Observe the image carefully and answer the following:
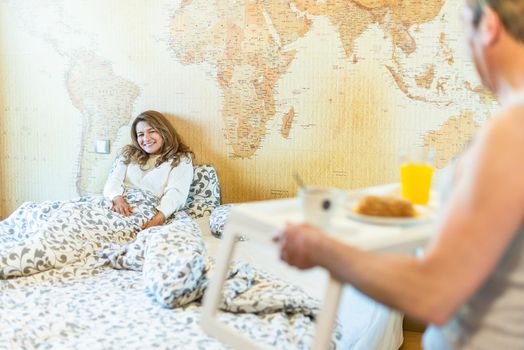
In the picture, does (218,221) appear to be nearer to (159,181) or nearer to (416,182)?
(159,181)

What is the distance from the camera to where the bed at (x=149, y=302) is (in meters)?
1.72

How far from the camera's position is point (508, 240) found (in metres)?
0.78

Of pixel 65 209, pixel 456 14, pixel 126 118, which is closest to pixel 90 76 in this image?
pixel 126 118

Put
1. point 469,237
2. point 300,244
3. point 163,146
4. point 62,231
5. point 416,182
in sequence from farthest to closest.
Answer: point 163,146
point 62,231
point 416,182
point 300,244
point 469,237

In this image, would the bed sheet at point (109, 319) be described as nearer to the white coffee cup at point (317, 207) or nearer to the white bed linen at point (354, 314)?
the white bed linen at point (354, 314)

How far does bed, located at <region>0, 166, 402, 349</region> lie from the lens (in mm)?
1724

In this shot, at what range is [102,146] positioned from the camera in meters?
3.63

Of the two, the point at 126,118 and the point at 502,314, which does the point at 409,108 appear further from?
the point at 502,314

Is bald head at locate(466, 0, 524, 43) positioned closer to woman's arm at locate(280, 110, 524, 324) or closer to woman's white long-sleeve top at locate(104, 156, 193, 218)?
woman's arm at locate(280, 110, 524, 324)

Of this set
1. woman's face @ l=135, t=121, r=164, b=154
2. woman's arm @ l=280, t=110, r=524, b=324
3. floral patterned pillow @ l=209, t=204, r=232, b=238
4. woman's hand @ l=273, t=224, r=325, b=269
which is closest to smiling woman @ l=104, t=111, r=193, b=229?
woman's face @ l=135, t=121, r=164, b=154

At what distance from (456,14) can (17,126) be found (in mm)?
2701

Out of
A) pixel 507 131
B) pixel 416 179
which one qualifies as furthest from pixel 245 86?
pixel 507 131

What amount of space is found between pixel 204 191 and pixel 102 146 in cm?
76

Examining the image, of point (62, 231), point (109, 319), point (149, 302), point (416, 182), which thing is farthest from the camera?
point (62, 231)
